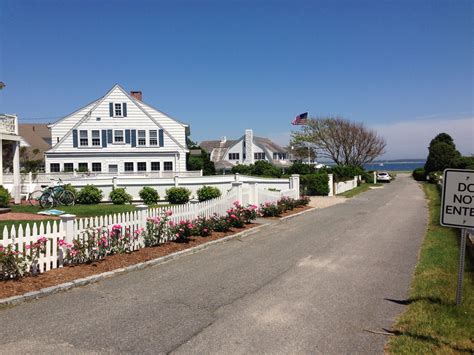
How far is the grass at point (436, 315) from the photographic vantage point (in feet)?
15.6

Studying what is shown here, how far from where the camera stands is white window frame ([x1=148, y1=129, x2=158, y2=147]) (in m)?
39.5

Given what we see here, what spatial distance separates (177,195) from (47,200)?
6.75 meters

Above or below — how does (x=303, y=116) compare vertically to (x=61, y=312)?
above

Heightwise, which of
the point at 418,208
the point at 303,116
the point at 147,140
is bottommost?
the point at 418,208

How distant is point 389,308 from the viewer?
6211mm

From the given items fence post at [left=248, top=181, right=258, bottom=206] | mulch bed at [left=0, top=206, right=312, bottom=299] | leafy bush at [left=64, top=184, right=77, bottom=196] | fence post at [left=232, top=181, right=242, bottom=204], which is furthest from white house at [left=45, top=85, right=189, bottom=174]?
mulch bed at [left=0, top=206, right=312, bottom=299]

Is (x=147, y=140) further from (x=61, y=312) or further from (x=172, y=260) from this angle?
(x=61, y=312)

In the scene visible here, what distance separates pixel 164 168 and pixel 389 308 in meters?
34.7

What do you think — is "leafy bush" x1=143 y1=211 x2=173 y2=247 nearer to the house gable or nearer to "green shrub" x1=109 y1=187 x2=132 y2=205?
"green shrub" x1=109 y1=187 x2=132 y2=205

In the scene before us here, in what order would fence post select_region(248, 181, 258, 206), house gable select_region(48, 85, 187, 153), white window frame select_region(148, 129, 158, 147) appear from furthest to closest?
1. white window frame select_region(148, 129, 158, 147)
2. house gable select_region(48, 85, 187, 153)
3. fence post select_region(248, 181, 258, 206)

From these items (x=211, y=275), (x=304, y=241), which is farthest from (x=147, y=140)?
(x=211, y=275)

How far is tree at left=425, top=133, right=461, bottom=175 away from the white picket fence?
43.9 m

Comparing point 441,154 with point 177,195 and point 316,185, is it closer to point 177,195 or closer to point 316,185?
point 316,185

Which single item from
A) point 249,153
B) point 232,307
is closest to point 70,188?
point 232,307
